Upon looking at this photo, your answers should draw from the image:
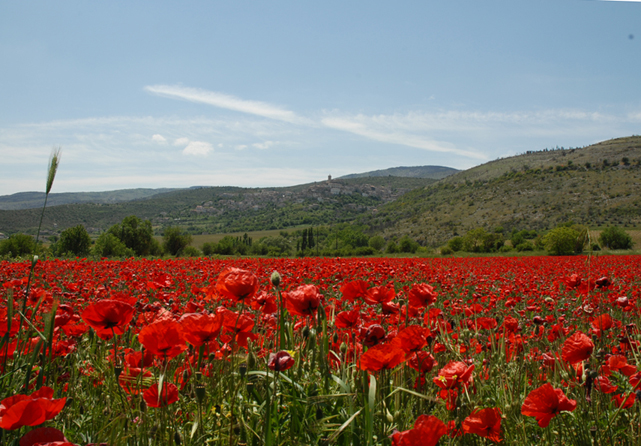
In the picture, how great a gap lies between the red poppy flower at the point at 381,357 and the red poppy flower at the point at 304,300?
378 mm

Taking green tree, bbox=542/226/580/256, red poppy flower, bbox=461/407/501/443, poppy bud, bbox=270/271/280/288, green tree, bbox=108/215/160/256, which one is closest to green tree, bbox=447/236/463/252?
green tree, bbox=542/226/580/256

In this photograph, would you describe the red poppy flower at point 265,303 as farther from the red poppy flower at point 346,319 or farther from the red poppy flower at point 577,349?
the red poppy flower at point 577,349

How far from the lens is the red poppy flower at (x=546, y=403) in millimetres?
1265

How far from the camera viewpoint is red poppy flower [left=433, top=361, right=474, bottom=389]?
1.43m

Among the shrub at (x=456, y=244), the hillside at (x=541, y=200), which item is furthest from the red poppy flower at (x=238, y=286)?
the hillside at (x=541, y=200)

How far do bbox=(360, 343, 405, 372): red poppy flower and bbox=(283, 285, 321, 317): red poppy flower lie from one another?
0.38 meters

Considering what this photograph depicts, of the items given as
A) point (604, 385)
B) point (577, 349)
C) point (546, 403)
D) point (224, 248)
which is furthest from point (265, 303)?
point (224, 248)

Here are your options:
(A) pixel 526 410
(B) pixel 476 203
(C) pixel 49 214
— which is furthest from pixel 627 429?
(C) pixel 49 214

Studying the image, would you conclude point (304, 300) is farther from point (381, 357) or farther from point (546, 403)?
point (546, 403)

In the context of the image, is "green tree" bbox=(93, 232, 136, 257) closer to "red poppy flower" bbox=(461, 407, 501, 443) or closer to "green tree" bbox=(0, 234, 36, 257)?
"green tree" bbox=(0, 234, 36, 257)

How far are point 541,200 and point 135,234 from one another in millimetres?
80065

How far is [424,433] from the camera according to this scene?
1.00m

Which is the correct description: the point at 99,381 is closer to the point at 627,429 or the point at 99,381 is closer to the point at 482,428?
the point at 482,428

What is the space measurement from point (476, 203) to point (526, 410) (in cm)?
9630
